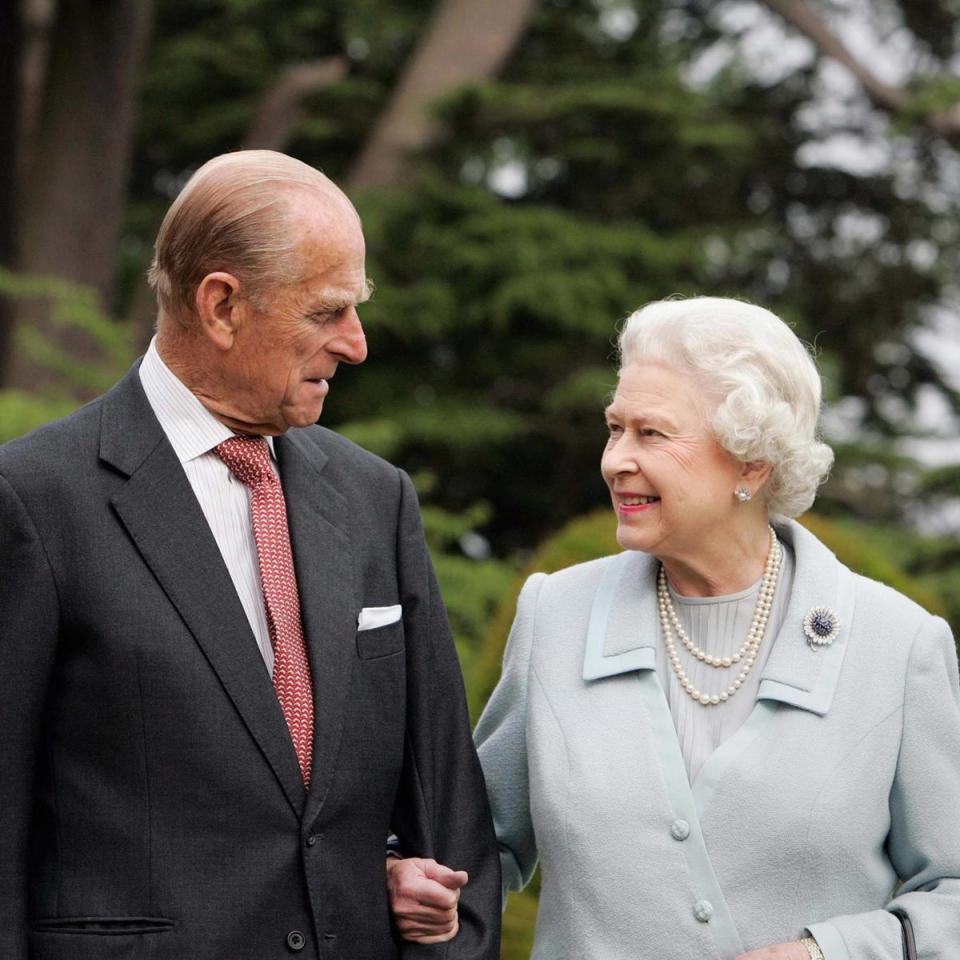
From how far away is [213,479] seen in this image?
9.17 ft

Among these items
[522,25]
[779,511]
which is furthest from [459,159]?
[779,511]

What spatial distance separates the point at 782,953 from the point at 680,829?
264 mm

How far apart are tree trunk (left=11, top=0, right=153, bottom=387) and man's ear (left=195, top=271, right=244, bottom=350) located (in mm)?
6838

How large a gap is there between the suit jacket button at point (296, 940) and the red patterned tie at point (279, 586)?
24 cm

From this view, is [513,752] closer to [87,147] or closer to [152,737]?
[152,737]

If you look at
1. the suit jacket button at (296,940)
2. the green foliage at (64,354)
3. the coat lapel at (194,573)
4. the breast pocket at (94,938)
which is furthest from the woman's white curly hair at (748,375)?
the green foliage at (64,354)

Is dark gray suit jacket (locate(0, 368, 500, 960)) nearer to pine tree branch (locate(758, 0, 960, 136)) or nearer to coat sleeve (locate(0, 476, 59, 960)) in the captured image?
coat sleeve (locate(0, 476, 59, 960))

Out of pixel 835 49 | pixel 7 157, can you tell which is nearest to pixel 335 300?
pixel 7 157

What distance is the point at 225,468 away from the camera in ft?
9.23

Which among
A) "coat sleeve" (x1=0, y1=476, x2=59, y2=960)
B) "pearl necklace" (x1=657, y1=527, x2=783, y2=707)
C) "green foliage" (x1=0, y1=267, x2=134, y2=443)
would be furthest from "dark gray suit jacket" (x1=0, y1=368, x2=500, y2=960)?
"green foliage" (x1=0, y1=267, x2=134, y2=443)

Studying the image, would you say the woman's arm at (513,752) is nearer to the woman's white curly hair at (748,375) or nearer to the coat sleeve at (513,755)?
the coat sleeve at (513,755)

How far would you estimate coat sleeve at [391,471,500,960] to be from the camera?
2.95 metres

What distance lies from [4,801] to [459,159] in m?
7.54

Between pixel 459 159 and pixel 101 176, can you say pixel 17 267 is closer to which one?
pixel 101 176
